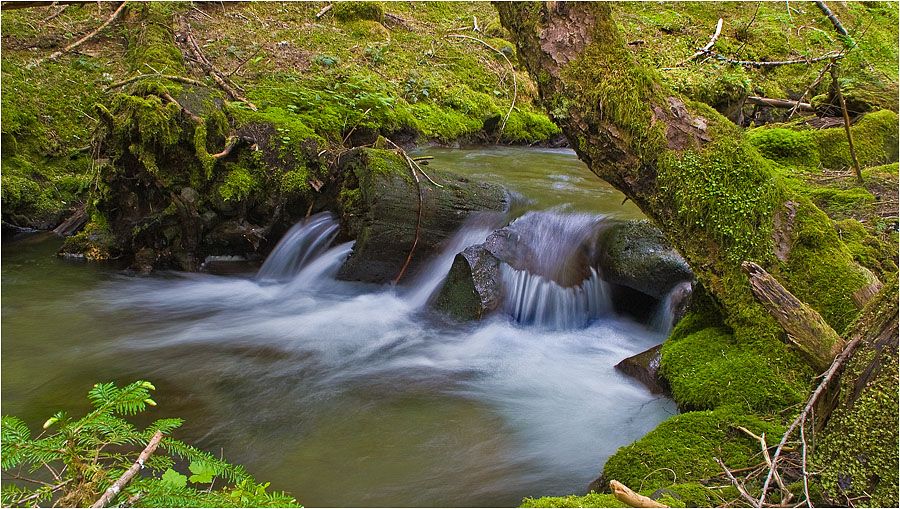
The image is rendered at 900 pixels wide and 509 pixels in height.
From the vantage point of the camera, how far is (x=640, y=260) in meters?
5.90

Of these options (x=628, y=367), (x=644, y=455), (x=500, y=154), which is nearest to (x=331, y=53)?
(x=500, y=154)

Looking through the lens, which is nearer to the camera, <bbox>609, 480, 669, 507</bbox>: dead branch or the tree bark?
<bbox>609, 480, 669, 507</bbox>: dead branch

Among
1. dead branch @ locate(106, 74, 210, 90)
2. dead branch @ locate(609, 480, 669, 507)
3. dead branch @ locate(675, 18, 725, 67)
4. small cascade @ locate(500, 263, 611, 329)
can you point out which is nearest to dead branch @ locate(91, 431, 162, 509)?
dead branch @ locate(609, 480, 669, 507)

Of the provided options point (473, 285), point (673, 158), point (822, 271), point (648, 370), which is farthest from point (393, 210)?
point (822, 271)

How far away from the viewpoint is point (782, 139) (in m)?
7.71

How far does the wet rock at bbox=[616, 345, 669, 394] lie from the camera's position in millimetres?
4328

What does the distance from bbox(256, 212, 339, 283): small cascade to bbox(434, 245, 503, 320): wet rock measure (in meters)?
1.92

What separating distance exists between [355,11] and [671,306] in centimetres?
1048

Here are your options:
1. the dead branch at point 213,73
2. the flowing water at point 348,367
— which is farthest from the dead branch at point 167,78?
the flowing water at point 348,367

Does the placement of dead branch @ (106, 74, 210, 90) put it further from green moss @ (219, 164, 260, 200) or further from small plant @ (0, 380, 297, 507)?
small plant @ (0, 380, 297, 507)

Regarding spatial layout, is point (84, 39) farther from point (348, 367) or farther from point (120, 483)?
point (120, 483)

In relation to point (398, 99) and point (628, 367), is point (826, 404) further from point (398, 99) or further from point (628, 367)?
point (398, 99)

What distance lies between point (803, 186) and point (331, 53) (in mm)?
8807

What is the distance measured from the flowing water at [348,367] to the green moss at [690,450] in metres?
0.89
